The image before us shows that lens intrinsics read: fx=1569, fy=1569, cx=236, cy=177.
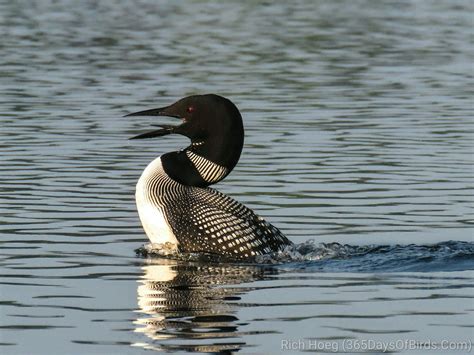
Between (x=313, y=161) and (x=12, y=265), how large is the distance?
5.46 m

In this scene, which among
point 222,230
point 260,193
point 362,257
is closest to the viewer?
point 362,257

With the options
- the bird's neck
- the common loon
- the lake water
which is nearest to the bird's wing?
the common loon

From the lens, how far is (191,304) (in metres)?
9.24

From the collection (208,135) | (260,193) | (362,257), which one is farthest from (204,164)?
(260,193)

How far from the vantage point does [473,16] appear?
37188mm

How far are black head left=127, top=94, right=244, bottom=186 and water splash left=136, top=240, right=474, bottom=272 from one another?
24.3 inches

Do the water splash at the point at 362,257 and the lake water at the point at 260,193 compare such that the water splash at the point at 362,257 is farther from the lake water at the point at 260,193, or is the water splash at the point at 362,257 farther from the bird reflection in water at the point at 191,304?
the bird reflection in water at the point at 191,304

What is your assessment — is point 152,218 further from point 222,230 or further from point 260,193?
point 260,193

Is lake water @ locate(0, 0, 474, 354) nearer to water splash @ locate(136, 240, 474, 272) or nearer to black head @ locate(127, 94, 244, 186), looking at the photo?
water splash @ locate(136, 240, 474, 272)

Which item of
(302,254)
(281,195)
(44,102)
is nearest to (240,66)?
(44,102)

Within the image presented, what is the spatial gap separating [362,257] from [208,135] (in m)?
1.49

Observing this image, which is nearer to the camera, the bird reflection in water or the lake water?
the bird reflection in water

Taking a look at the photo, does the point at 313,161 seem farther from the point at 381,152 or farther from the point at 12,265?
the point at 12,265

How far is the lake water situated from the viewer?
8.70 meters
